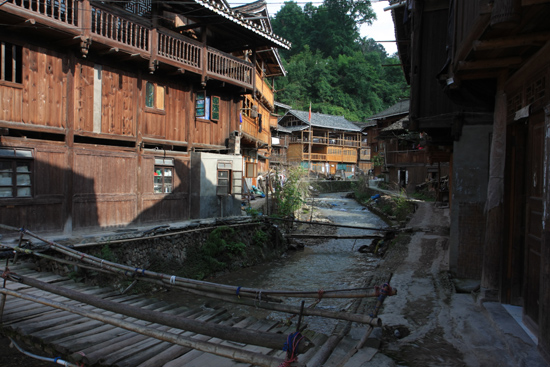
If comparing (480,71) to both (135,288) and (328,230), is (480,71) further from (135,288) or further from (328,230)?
(328,230)

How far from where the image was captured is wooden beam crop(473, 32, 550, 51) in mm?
3879

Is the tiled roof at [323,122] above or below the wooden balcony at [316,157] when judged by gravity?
above

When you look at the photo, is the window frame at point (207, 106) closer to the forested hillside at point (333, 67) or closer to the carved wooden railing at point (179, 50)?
the carved wooden railing at point (179, 50)

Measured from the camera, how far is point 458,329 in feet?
16.8

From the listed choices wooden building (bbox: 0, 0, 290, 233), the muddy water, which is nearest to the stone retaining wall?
the muddy water

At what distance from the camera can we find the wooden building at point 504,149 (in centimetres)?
383

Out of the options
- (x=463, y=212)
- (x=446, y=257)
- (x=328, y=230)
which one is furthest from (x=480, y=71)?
(x=328, y=230)

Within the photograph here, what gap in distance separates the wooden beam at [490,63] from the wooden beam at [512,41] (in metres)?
0.64

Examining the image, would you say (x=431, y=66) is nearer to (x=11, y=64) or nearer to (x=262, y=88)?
(x=11, y=64)

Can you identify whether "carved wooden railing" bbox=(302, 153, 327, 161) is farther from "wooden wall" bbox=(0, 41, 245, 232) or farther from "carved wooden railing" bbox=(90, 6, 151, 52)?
"carved wooden railing" bbox=(90, 6, 151, 52)

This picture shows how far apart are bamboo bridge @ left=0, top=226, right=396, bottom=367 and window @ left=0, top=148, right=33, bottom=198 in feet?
17.1

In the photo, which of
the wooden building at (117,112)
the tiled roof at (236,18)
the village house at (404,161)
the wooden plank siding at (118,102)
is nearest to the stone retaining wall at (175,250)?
the wooden building at (117,112)

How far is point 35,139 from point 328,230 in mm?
13945

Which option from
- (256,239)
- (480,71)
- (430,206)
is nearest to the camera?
(480,71)
